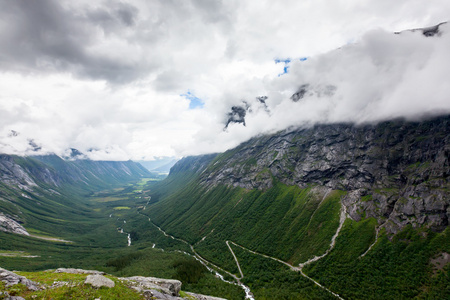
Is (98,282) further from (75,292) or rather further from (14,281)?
(14,281)

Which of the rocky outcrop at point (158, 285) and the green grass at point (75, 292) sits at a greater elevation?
the green grass at point (75, 292)

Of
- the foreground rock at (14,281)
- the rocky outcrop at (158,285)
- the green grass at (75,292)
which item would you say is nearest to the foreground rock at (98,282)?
the green grass at (75,292)

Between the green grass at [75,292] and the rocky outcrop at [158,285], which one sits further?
the rocky outcrop at [158,285]

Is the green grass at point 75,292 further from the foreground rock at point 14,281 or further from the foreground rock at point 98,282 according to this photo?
the foreground rock at point 14,281

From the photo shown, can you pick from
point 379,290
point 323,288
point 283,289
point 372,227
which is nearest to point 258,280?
point 283,289

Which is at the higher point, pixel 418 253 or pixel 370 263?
pixel 418 253

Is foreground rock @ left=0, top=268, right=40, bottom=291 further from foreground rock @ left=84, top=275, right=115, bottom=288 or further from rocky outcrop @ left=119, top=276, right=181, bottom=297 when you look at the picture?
rocky outcrop @ left=119, top=276, right=181, bottom=297

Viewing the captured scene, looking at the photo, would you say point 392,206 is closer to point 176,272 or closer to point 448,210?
point 448,210

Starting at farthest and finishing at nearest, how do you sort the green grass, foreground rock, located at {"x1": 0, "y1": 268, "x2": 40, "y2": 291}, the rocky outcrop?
the rocky outcrop
foreground rock, located at {"x1": 0, "y1": 268, "x2": 40, "y2": 291}
the green grass

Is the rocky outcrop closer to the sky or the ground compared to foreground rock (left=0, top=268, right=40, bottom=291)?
closer to the ground

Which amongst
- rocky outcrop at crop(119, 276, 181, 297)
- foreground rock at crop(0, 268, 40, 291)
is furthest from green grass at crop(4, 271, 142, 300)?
rocky outcrop at crop(119, 276, 181, 297)

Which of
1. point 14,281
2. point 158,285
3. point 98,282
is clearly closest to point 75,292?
point 98,282
